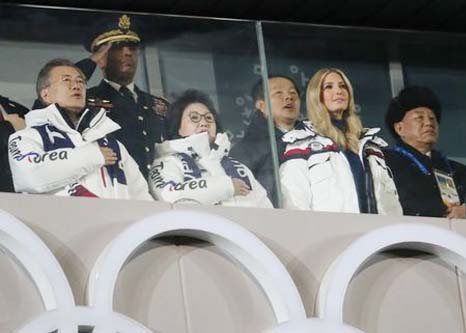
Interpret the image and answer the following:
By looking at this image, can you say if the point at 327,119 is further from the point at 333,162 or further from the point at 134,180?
the point at 134,180

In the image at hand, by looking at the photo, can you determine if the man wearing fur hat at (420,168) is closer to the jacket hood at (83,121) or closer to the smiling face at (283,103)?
the smiling face at (283,103)

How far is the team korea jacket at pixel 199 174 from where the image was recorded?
4961mm

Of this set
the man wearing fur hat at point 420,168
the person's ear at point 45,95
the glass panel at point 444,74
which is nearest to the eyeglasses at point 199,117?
the person's ear at point 45,95

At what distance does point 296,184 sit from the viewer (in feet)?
16.6

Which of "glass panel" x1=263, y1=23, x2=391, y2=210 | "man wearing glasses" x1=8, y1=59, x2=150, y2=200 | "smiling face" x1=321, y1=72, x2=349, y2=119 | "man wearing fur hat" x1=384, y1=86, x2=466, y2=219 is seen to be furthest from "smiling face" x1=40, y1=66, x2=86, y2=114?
"man wearing fur hat" x1=384, y1=86, x2=466, y2=219

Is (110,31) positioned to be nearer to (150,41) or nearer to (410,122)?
(150,41)

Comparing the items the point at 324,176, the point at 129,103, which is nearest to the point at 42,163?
the point at 129,103

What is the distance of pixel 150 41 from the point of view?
16.8 feet

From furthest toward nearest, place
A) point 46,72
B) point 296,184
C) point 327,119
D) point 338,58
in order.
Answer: point 338,58 < point 327,119 < point 296,184 < point 46,72

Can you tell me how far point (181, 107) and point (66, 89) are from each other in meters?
0.29

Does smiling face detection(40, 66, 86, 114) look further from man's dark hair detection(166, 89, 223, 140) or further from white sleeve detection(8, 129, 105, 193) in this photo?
man's dark hair detection(166, 89, 223, 140)

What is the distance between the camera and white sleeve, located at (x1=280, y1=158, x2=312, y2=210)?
16.6 ft

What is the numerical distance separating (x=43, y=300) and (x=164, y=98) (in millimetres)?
676

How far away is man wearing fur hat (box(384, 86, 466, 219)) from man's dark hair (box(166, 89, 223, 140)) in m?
0.48
